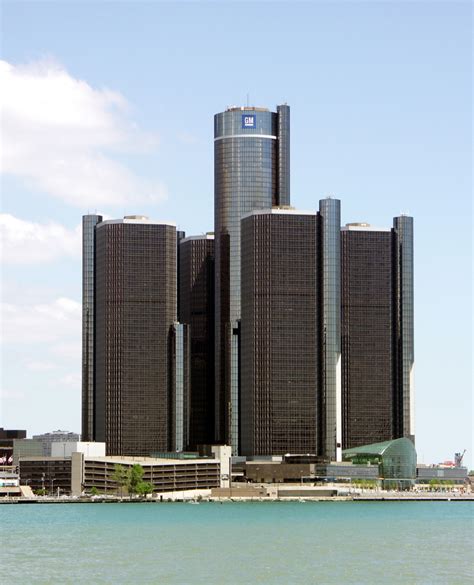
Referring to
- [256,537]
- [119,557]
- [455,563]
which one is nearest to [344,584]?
[455,563]

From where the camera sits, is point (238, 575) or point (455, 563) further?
point (455, 563)

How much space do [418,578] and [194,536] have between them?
211 feet

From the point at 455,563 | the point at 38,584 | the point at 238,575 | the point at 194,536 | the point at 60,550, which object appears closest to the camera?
the point at 38,584

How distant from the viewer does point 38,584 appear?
5187 inches

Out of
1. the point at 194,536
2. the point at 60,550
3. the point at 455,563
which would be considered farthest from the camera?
the point at 194,536

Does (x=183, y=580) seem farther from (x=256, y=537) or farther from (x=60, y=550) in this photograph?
(x=256, y=537)

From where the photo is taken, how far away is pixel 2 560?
514 feet

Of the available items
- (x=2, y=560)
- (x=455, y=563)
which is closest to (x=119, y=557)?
(x=2, y=560)

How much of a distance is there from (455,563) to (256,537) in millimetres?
46056

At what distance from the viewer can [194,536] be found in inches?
7825

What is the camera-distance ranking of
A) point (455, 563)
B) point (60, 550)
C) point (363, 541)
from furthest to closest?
point (363, 541) < point (60, 550) < point (455, 563)

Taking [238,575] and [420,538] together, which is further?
[420,538]

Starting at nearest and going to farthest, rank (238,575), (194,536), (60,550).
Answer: (238,575) → (60,550) → (194,536)

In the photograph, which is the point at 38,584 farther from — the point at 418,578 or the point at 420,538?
the point at 420,538
